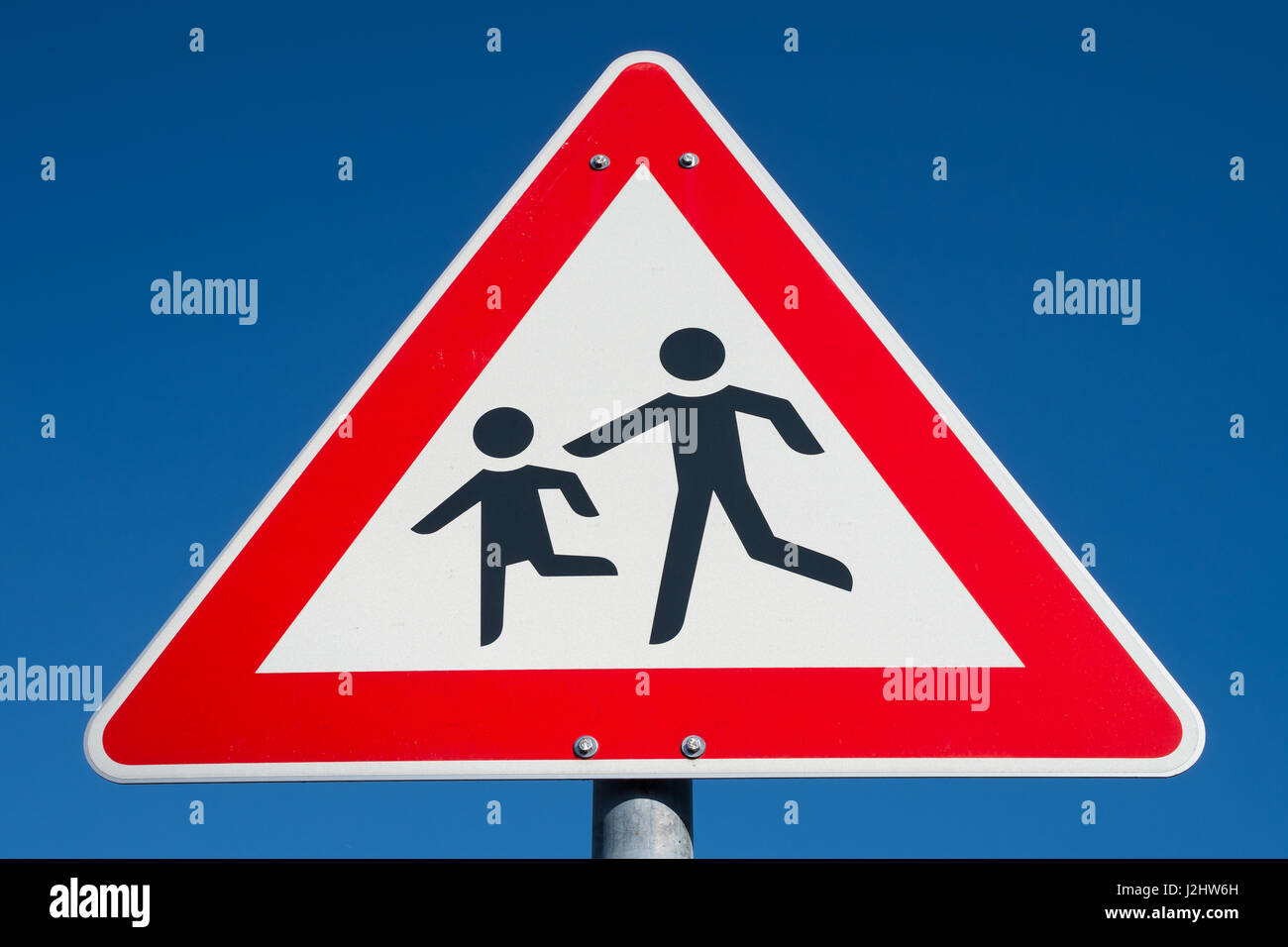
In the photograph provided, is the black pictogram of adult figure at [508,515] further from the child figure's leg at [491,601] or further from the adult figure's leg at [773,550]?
the adult figure's leg at [773,550]

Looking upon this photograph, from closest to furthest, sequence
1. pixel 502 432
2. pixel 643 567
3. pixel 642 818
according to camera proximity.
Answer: pixel 642 818 < pixel 643 567 < pixel 502 432

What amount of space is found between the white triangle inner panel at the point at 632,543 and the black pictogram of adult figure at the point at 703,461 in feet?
0.04

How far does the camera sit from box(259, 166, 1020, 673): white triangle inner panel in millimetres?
1607

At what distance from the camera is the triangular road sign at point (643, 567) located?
1.58m

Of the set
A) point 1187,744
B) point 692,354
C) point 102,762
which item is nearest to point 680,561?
point 692,354

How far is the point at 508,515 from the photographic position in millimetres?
1660

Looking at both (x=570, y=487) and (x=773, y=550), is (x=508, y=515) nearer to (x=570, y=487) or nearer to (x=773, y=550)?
(x=570, y=487)

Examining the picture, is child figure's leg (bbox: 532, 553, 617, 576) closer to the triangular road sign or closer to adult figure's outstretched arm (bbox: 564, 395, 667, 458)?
the triangular road sign

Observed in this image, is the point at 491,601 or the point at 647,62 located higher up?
the point at 647,62

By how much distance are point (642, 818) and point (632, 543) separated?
341 mm

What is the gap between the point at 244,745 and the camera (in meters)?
1.61
